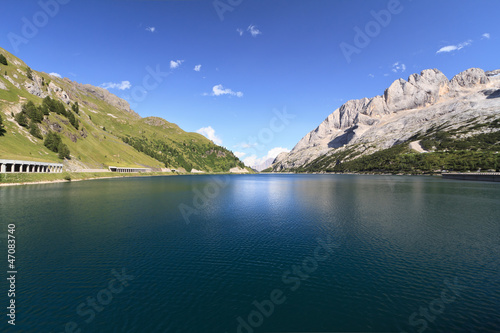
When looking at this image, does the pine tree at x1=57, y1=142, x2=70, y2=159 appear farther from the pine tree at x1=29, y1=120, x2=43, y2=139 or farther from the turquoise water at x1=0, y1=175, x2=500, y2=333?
the turquoise water at x1=0, y1=175, x2=500, y2=333

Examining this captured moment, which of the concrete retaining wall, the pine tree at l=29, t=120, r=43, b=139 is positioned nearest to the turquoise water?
the pine tree at l=29, t=120, r=43, b=139

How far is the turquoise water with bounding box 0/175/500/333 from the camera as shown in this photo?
642 inches

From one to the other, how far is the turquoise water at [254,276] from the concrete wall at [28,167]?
8442cm

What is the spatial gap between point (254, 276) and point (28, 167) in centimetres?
15090

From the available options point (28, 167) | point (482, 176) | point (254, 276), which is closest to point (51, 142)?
point (28, 167)

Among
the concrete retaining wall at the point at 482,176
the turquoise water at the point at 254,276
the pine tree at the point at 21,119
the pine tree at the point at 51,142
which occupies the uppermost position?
the pine tree at the point at 21,119

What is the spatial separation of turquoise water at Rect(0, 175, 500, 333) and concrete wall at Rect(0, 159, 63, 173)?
277 ft

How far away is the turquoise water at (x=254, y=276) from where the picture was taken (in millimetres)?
16312

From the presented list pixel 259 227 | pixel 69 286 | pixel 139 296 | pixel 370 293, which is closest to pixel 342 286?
pixel 370 293

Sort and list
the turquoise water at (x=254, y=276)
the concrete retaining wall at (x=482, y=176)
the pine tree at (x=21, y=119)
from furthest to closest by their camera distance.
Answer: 1. the concrete retaining wall at (x=482, y=176)
2. the pine tree at (x=21, y=119)
3. the turquoise water at (x=254, y=276)

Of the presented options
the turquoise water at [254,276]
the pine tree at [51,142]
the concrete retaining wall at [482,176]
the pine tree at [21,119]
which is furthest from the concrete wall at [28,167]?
the concrete retaining wall at [482,176]

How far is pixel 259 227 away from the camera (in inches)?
1665

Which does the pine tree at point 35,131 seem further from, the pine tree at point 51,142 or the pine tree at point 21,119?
the pine tree at point 51,142

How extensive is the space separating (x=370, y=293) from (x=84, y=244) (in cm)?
3735
